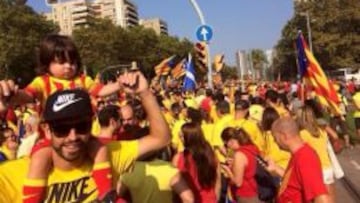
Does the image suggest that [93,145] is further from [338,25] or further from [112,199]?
[338,25]

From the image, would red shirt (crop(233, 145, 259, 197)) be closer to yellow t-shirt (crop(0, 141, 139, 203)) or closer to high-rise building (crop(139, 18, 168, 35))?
yellow t-shirt (crop(0, 141, 139, 203))

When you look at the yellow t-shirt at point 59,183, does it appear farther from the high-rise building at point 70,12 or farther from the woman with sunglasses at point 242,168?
the high-rise building at point 70,12

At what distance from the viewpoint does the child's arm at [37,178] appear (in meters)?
2.95

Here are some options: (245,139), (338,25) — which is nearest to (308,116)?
(245,139)

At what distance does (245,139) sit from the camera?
305 inches

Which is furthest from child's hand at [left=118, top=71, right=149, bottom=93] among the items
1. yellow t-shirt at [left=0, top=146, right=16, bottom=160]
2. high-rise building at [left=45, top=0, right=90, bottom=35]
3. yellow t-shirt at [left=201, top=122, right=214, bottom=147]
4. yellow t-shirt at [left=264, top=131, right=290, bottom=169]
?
high-rise building at [left=45, top=0, right=90, bottom=35]

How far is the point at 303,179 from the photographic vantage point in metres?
5.32

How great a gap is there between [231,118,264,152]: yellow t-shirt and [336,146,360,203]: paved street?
2385 mm

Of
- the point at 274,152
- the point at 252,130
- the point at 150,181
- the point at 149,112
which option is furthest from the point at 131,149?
the point at 252,130

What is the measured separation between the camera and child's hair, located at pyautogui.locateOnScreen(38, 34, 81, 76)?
3.79m

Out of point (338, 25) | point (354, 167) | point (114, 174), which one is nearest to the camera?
point (114, 174)

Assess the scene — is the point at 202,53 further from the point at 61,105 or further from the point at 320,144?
the point at 61,105

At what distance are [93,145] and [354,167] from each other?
11837 millimetres

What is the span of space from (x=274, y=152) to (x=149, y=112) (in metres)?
5.67
